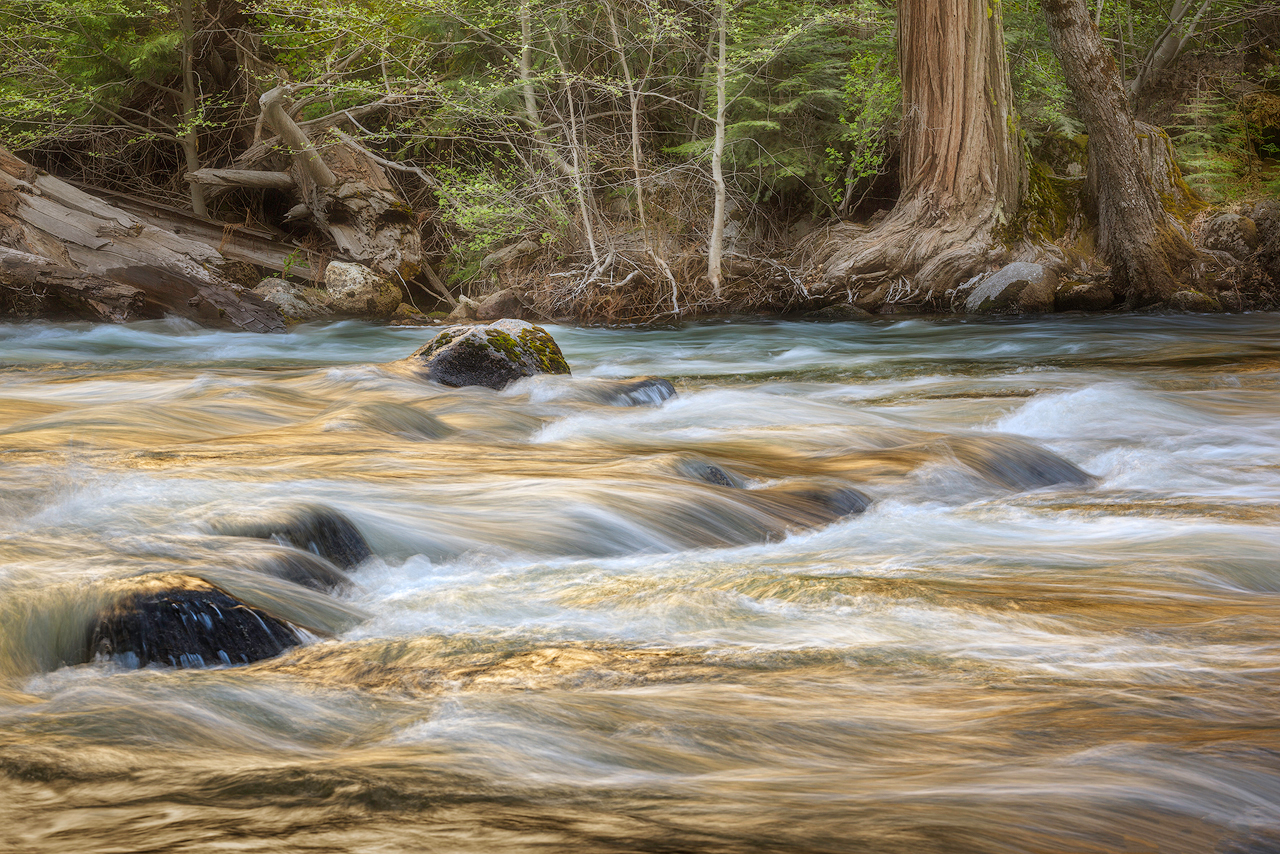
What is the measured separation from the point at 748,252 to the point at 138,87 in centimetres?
968

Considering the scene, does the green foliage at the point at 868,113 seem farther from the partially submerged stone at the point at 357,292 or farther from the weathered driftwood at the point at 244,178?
the weathered driftwood at the point at 244,178

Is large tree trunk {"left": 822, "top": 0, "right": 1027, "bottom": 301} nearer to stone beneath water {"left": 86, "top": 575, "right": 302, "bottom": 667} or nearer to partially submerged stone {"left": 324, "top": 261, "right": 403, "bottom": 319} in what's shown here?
partially submerged stone {"left": 324, "top": 261, "right": 403, "bottom": 319}

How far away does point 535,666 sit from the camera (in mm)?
2574

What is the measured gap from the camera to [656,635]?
2.85 m

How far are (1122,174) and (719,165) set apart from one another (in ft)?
15.1

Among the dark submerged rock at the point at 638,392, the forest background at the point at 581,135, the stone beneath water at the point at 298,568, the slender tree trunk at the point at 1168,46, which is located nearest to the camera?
the stone beneath water at the point at 298,568

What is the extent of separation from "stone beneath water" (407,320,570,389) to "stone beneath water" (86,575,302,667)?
4.71 metres

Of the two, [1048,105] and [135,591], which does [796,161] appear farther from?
[135,591]

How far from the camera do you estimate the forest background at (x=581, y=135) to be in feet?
42.3

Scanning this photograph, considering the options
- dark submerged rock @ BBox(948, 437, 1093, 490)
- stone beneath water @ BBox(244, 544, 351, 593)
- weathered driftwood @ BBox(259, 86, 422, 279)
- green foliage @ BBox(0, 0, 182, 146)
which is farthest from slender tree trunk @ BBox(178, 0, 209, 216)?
stone beneath water @ BBox(244, 544, 351, 593)

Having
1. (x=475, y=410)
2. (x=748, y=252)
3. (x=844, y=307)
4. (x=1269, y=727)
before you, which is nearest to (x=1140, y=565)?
(x=1269, y=727)

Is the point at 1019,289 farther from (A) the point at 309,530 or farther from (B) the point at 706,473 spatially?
(A) the point at 309,530

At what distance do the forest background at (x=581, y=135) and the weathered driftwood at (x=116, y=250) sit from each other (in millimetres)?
817

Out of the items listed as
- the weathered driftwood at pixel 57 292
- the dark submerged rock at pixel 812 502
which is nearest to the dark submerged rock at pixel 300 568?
the dark submerged rock at pixel 812 502
